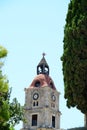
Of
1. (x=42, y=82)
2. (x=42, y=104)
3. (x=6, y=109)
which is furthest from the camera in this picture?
(x=42, y=82)

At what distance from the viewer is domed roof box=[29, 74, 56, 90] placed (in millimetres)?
78675

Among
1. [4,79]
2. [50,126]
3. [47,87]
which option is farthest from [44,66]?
[4,79]

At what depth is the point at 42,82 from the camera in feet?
259

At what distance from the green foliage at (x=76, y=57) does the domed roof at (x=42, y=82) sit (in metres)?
56.9

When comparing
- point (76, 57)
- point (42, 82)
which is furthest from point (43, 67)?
point (76, 57)

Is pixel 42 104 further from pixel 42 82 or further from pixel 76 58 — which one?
pixel 76 58

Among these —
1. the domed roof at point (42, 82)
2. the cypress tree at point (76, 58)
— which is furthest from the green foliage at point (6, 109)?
the domed roof at point (42, 82)

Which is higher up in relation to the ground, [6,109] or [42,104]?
[42,104]

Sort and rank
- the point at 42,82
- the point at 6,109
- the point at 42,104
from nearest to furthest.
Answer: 1. the point at 6,109
2. the point at 42,104
3. the point at 42,82

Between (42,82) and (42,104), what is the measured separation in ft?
16.7

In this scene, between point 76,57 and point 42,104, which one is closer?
point 76,57

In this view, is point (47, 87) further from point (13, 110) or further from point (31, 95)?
point (13, 110)

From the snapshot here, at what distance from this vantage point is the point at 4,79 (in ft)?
60.1

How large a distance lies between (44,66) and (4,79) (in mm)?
62407
